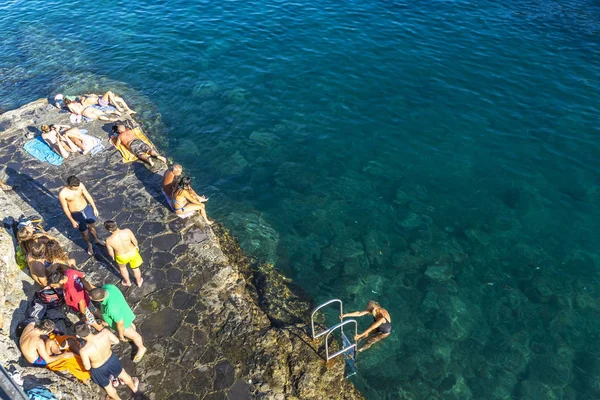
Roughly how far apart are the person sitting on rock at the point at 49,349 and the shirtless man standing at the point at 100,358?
3.01 ft

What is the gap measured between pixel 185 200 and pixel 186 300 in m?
3.22

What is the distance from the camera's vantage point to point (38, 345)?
25.6ft

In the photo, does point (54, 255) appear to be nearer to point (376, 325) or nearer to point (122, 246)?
point (122, 246)

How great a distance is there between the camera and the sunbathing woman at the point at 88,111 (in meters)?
16.4

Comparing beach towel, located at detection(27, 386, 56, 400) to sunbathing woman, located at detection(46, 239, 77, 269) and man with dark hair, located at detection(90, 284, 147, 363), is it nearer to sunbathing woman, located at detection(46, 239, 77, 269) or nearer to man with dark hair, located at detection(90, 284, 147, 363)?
man with dark hair, located at detection(90, 284, 147, 363)

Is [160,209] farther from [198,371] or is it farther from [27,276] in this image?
[198,371]

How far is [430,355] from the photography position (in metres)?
10.5

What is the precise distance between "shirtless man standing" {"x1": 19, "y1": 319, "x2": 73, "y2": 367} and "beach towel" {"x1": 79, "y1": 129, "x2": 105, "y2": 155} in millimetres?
8265

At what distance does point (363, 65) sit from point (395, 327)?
14519 mm

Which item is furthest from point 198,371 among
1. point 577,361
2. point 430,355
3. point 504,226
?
point 504,226

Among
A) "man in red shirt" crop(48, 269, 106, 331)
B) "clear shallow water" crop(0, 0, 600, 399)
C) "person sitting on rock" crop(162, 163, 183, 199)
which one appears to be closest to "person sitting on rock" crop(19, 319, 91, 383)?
"man in red shirt" crop(48, 269, 106, 331)

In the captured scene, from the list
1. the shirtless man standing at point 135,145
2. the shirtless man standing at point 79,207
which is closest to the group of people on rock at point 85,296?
the shirtless man standing at point 79,207

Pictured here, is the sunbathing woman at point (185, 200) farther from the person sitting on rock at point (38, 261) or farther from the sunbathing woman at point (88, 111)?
the sunbathing woman at point (88, 111)

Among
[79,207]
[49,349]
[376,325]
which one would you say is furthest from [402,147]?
[49,349]
